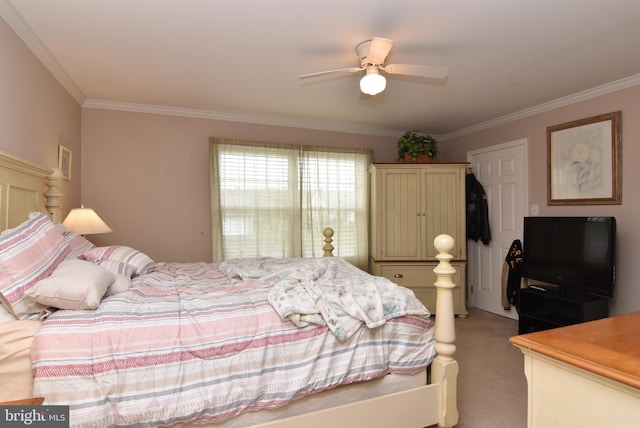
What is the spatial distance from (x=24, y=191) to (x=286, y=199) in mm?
2479

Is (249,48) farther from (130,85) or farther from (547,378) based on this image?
(547,378)

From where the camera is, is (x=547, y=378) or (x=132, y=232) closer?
(x=547, y=378)

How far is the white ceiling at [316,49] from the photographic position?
1.99 meters

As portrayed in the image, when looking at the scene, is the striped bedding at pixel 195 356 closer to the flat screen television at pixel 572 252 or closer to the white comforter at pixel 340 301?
the white comforter at pixel 340 301

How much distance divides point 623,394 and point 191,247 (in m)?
3.74

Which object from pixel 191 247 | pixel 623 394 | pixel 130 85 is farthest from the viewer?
pixel 191 247

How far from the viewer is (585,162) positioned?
3264mm

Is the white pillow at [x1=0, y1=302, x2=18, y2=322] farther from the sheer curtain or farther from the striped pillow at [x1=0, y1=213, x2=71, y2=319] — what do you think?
→ the sheer curtain

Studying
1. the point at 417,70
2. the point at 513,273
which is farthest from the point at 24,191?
the point at 513,273

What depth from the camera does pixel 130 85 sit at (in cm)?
310

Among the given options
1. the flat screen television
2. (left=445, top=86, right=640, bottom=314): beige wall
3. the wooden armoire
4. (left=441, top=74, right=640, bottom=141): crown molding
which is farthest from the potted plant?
the flat screen television

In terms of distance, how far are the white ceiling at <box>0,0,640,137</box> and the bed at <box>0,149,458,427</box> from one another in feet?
3.44

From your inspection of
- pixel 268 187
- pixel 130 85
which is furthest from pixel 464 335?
pixel 130 85

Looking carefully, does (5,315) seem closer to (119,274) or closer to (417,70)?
(119,274)
